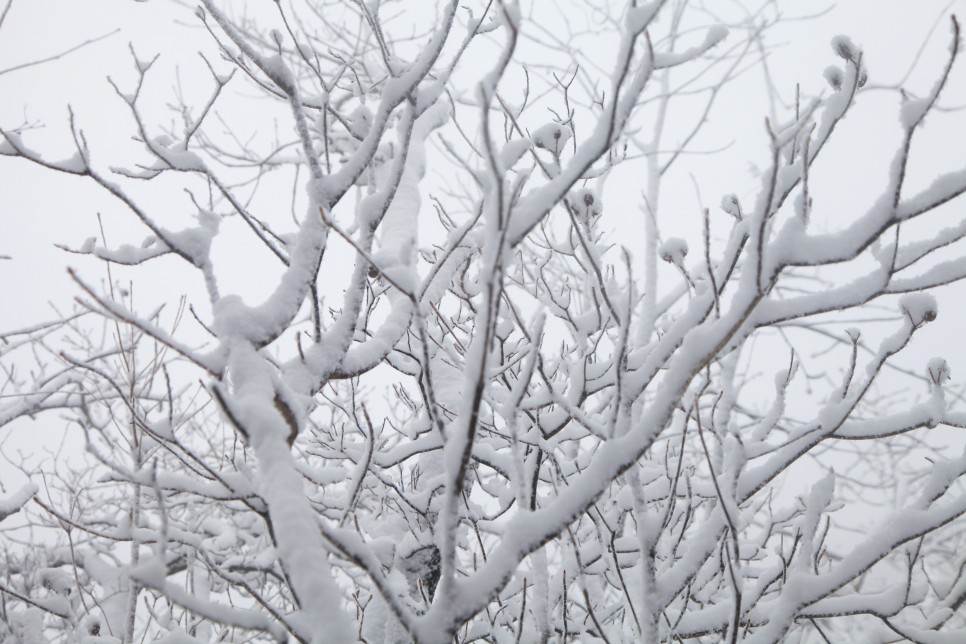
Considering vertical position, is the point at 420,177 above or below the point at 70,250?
above

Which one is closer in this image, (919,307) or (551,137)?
(919,307)

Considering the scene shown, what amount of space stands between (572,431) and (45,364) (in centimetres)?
641

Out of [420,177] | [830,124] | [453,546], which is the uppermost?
[420,177]

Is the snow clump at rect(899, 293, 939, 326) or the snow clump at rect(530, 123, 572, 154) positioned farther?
the snow clump at rect(530, 123, 572, 154)

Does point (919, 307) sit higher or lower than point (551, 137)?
lower

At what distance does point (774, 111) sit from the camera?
4980mm

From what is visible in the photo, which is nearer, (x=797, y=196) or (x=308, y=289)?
(x=797, y=196)

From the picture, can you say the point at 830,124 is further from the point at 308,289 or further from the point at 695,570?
the point at 308,289

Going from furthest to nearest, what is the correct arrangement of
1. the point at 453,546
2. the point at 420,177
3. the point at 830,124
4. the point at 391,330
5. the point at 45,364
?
the point at 45,364, the point at 420,177, the point at 391,330, the point at 830,124, the point at 453,546

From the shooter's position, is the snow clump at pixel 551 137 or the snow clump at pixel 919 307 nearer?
the snow clump at pixel 919 307

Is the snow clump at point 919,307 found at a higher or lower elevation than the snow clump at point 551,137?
lower

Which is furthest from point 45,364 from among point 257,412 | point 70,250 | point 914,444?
point 914,444

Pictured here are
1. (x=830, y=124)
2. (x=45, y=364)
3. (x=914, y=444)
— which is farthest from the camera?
(x=45, y=364)

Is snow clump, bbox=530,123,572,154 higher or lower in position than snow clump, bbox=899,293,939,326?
higher
